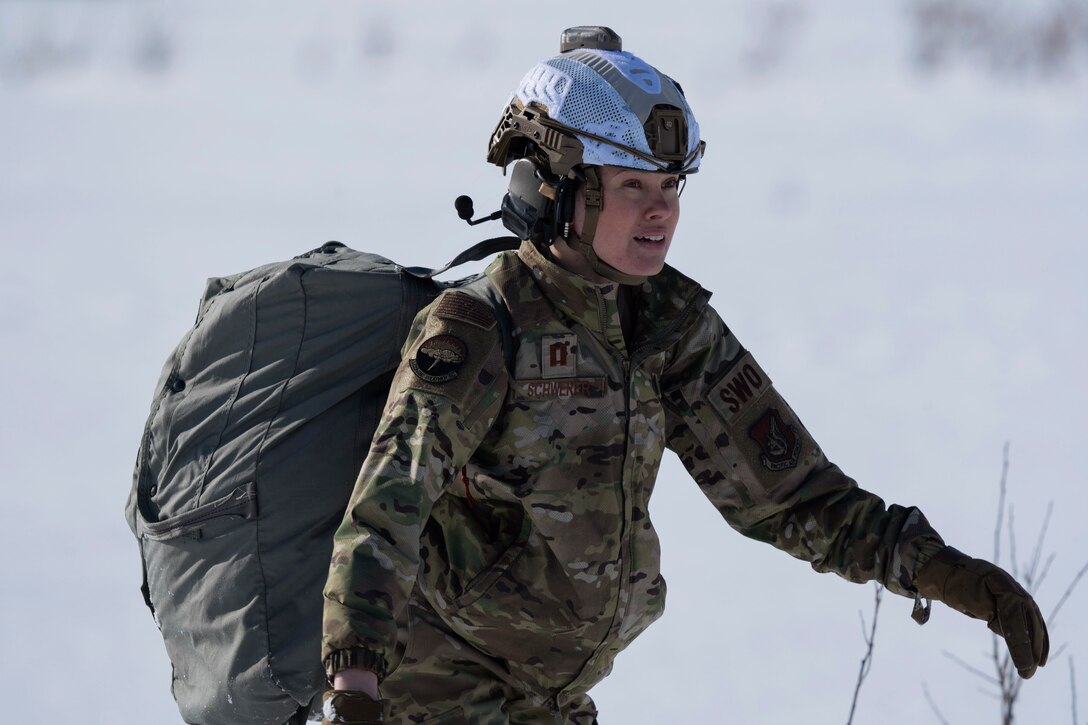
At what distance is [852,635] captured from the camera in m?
7.12

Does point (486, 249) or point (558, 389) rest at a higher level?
point (486, 249)

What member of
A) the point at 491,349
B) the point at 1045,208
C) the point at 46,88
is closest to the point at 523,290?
the point at 491,349

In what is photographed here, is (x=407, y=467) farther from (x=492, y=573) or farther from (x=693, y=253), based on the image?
(x=693, y=253)

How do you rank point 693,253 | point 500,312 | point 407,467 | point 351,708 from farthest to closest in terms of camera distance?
point 693,253, point 500,312, point 407,467, point 351,708

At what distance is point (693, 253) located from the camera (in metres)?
12.2

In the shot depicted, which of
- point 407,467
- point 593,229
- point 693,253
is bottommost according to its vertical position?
point 407,467

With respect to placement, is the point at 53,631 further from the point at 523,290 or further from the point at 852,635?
the point at 523,290

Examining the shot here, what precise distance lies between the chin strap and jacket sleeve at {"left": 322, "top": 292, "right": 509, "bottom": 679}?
263 millimetres

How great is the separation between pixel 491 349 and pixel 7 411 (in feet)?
25.0

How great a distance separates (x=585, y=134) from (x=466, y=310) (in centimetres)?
42

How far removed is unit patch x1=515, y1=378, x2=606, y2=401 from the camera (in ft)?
9.71

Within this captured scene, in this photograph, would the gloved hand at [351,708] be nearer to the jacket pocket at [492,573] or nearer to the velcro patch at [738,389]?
the jacket pocket at [492,573]

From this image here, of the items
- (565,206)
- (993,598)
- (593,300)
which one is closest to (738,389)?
(593,300)

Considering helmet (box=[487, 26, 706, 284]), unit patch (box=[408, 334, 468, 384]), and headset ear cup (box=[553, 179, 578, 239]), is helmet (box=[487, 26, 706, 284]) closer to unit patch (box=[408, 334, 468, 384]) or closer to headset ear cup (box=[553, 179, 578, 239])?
headset ear cup (box=[553, 179, 578, 239])
